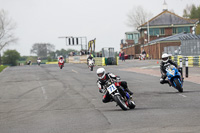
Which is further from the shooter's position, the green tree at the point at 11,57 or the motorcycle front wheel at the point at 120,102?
the green tree at the point at 11,57

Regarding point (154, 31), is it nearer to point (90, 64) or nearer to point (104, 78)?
point (90, 64)

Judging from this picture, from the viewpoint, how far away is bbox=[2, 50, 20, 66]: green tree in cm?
12669

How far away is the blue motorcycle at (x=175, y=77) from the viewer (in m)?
14.6

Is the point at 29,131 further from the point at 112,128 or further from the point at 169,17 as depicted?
the point at 169,17

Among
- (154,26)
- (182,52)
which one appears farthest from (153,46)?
(182,52)

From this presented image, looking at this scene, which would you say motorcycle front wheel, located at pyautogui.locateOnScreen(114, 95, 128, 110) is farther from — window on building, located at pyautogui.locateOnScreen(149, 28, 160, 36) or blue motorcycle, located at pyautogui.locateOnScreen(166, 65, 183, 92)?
window on building, located at pyautogui.locateOnScreen(149, 28, 160, 36)

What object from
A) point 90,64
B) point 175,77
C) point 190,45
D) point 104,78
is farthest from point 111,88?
point 190,45

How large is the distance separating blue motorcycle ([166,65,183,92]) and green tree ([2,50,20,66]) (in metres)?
116

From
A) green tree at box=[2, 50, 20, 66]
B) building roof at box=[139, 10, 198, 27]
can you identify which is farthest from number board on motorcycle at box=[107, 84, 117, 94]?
green tree at box=[2, 50, 20, 66]

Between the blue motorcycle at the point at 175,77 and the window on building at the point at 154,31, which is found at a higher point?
the window on building at the point at 154,31

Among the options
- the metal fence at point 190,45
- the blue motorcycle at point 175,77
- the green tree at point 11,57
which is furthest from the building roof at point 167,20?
the blue motorcycle at point 175,77

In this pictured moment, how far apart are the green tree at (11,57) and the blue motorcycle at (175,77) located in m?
116

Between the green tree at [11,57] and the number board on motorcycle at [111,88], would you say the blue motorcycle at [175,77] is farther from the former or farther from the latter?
the green tree at [11,57]

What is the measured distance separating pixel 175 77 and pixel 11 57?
117m
